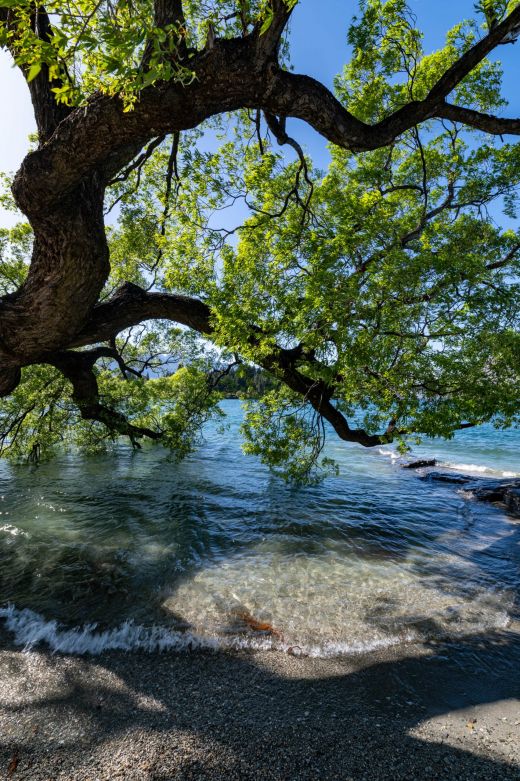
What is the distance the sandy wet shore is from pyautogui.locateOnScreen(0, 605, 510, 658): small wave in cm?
15

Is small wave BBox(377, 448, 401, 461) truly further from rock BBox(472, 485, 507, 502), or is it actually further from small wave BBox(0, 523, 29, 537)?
small wave BBox(0, 523, 29, 537)

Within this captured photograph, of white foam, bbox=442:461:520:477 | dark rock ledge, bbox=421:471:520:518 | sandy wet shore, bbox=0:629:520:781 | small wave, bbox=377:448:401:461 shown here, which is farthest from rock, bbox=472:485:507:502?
sandy wet shore, bbox=0:629:520:781

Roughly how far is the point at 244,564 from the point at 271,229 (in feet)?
23.4

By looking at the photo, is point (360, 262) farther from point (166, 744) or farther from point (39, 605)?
point (39, 605)

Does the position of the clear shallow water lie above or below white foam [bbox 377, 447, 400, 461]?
below

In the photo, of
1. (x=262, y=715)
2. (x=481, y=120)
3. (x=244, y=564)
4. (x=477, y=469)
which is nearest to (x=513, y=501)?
(x=477, y=469)

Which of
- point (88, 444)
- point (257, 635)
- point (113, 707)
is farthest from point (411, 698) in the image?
point (88, 444)

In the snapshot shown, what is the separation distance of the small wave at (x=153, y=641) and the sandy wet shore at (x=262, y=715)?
15 centimetres

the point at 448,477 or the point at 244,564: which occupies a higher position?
the point at 448,477

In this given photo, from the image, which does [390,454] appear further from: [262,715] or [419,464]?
[262,715]

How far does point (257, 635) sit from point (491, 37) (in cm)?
799

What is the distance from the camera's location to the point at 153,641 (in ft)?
16.0

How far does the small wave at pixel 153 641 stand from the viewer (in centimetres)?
475

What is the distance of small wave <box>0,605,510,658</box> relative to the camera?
187 inches
